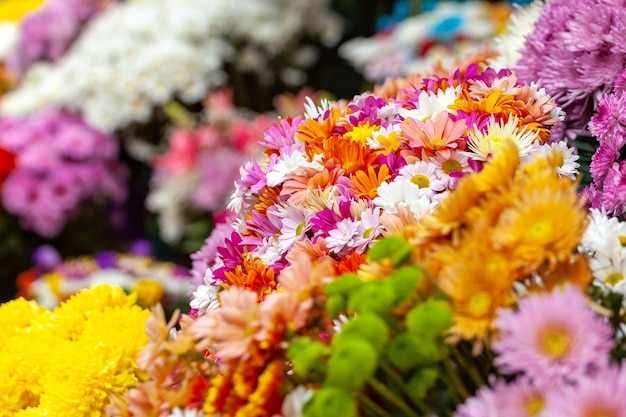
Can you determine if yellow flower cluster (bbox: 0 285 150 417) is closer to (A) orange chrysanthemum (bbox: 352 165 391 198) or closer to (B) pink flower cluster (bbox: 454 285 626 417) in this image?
(A) orange chrysanthemum (bbox: 352 165 391 198)

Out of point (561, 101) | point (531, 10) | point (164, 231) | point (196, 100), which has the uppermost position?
point (196, 100)

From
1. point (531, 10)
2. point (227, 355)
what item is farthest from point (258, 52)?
point (227, 355)

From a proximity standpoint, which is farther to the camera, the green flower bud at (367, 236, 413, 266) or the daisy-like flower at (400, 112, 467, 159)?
the daisy-like flower at (400, 112, 467, 159)

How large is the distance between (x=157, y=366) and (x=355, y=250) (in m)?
0.19

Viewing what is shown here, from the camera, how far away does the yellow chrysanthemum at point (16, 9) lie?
13.5 ft

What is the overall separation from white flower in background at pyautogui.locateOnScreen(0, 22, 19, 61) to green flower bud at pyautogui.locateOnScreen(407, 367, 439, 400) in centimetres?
350

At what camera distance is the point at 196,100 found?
245 cm

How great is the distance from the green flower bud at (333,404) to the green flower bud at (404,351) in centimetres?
3

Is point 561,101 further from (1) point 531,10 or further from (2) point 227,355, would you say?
(2) point 227,355

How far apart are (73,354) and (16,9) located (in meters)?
3.97

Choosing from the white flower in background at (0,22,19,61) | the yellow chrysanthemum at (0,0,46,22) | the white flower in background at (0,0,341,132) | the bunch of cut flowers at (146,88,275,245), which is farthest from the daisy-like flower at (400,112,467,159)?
the yellow chrysanthemum at (0,0,46,22)

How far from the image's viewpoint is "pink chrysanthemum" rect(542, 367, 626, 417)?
0.41 m

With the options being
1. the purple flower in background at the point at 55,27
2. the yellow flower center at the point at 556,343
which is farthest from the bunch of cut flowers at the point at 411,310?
the purple flower in background at the point at 55,27

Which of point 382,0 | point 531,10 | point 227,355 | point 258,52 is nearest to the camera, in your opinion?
point 227,355
